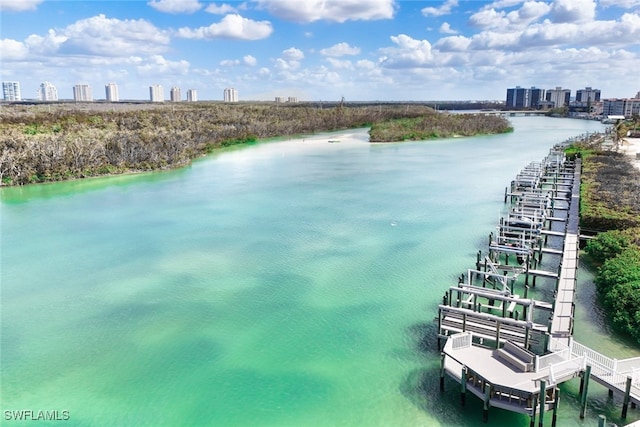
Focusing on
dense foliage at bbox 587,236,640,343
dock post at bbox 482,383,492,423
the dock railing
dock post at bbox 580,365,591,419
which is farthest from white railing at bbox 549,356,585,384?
dense foliage at bbox 587,236,640,343

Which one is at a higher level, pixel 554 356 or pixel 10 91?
pixel 10 91

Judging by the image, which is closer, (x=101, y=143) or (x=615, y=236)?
(x=615, y=236)

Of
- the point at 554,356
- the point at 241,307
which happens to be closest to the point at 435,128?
the point at 241,307

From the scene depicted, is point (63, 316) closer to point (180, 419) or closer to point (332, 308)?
point (180, 419)

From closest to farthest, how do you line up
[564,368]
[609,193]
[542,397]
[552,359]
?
[542,397] → [564,368] → [552,359] → [609,193]

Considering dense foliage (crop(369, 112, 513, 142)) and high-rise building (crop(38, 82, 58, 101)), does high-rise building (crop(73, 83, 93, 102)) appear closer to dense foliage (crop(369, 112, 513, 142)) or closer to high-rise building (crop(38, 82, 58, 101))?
high-rise building (crop(38, 82, 58, 101))

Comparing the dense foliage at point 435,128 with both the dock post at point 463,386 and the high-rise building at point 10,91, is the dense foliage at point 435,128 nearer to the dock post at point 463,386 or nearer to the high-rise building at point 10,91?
the dock post at point 463,386

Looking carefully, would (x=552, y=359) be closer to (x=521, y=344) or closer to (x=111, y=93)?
(x=521, y=344)

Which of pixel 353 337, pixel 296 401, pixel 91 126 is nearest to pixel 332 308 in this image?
pixel 353 337

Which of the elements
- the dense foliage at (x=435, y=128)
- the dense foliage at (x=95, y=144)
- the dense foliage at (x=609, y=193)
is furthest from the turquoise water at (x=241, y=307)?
the dense foliage at (x=435, y=128)
